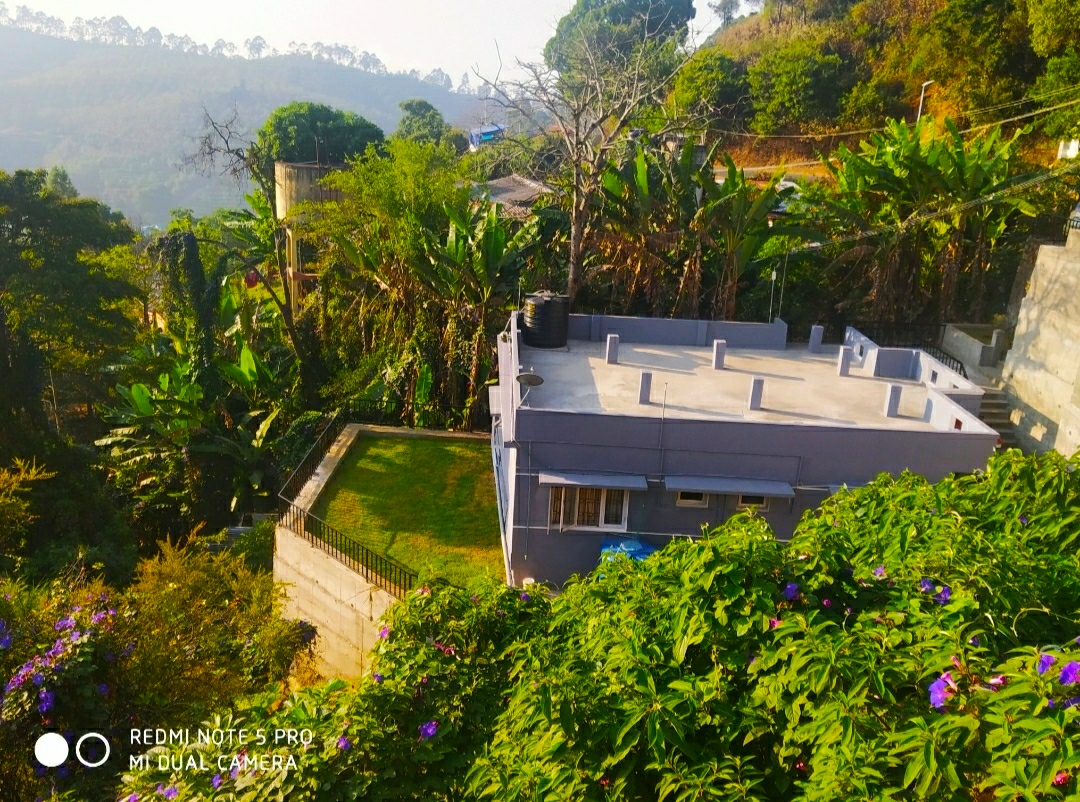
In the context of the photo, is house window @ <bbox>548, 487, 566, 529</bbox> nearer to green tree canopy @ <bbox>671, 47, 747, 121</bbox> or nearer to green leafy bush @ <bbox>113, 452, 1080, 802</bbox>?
green leafy bush @ <bbox>113, 452, 1080, 802</bbox>

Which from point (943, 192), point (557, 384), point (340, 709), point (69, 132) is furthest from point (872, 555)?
point (69, 132)

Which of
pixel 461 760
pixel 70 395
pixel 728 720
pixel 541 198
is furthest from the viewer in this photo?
pixel 70 395

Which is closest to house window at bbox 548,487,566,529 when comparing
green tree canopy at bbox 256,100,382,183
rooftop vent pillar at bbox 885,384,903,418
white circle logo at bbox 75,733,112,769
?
rooftop vent pillar at bbox 885,384,903,418

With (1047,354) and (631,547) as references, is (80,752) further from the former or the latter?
(1047,354)

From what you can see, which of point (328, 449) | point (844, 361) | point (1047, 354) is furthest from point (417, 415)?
point (1047, 354)

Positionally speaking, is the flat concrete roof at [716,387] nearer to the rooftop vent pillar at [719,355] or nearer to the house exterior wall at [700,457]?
the rooftop vent pillar at [719,355]

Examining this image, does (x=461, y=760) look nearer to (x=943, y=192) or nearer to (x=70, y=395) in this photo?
(x=943, y=192)
